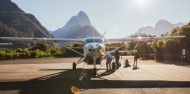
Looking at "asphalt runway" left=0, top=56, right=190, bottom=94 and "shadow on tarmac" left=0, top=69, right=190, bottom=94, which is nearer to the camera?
"asphalt runway" left=0, top=56, right=190, bottom=94

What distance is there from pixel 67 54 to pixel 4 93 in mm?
81068

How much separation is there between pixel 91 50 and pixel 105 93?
9783 millimetres

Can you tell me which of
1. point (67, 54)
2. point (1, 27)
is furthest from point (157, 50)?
point (1, 27)

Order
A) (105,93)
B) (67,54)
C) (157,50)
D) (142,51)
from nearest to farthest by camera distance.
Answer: (105,93)
(157,50)
(142,51)
(67,54)

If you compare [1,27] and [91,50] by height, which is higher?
[1,27]

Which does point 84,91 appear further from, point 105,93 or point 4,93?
point 4,93

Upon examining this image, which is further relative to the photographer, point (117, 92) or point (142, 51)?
point (142, 51)

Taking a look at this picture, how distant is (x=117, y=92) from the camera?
11.9 meters

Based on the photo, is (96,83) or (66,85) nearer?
(66,85)

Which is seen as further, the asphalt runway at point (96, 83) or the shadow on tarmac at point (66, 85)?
the shadow on tarmac at point (66, 85)

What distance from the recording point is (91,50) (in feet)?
69.4

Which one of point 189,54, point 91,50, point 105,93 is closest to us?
point 105,93

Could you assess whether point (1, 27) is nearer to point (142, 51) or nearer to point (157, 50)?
point (142, 51)

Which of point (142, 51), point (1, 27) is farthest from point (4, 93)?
point (1, 27)
